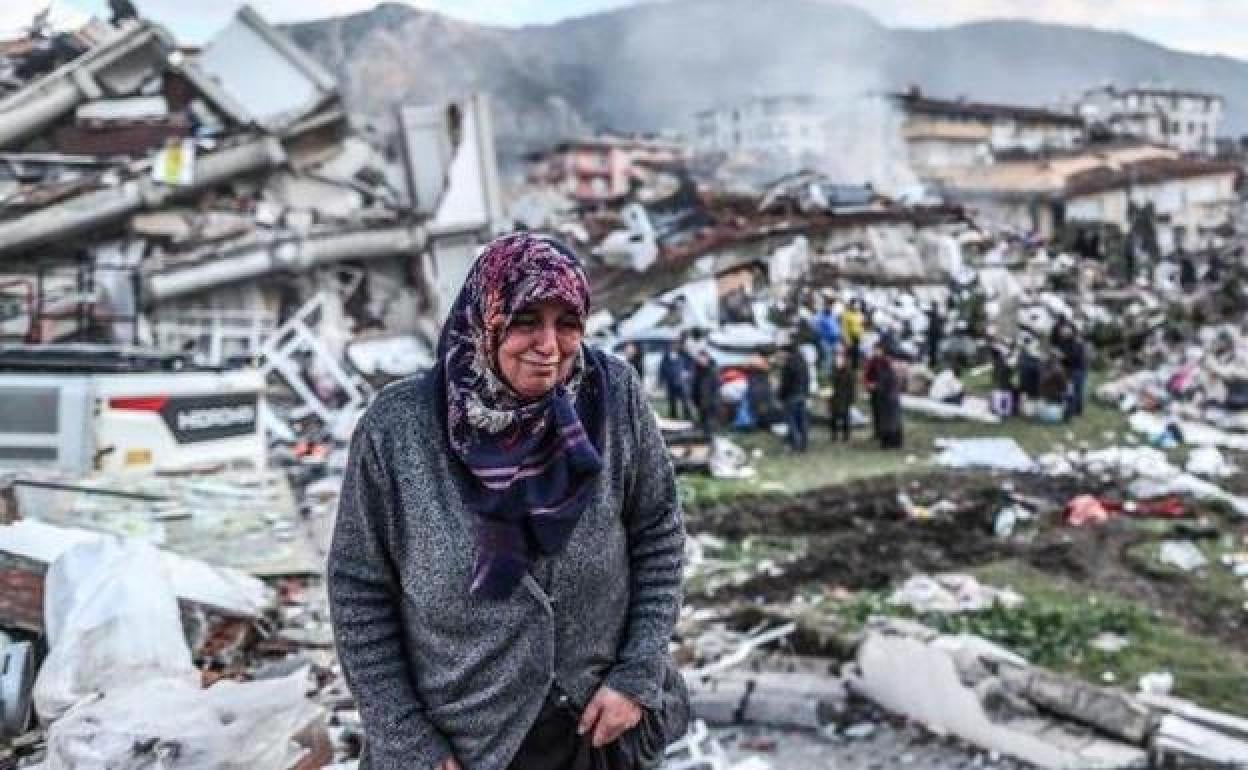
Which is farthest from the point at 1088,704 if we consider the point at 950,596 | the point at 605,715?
the point at 605,715

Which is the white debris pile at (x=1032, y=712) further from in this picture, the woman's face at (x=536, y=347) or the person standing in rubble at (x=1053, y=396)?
the person standing in rubble at (x=1053, y=396)

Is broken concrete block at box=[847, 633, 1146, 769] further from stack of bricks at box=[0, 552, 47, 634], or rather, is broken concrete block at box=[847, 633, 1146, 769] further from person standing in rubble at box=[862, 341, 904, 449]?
person standing in rubble at box=[862, 341, 904, 449]

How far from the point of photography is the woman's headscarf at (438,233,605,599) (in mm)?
1947

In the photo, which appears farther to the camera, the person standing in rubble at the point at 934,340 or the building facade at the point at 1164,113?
the building facade at the point at 1164,113

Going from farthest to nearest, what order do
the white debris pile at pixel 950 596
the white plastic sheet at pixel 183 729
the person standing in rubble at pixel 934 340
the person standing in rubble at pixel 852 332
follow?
the person standing in rubble at pixel 934 340 → the person standing in rubble at pixel 852 332 → the white debris pile at pixel 950 596 → the white plastic sheet at pixel 183 729

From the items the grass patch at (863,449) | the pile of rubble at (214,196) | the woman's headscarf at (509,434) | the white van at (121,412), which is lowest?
the grass patch at (863,449)

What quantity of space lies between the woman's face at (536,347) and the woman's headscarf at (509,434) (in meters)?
0.01

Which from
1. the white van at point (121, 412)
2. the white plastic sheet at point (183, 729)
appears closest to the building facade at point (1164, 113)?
the white van at point (121, 412)

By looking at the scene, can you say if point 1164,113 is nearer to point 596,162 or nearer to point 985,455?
point 596,162

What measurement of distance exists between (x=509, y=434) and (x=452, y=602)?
0.86ft

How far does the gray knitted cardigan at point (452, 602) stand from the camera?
1991mm

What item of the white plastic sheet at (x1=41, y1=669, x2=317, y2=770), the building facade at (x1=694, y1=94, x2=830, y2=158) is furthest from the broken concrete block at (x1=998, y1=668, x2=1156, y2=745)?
the building facade at (x1=694, y1=94, x2=830, y2=158)

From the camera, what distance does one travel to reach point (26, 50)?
17.4 meters

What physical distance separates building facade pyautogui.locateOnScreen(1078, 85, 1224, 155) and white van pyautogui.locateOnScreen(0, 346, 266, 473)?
61.9 meters
